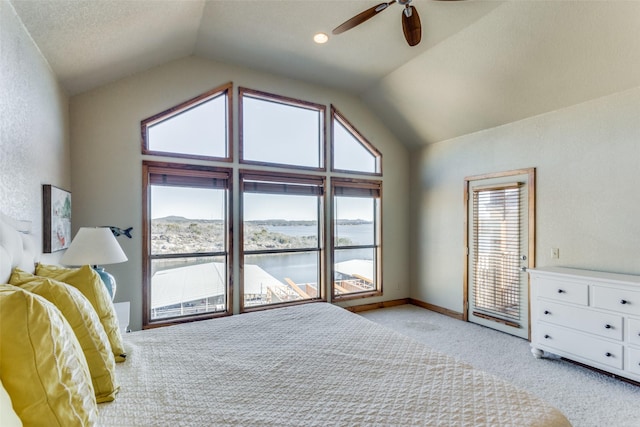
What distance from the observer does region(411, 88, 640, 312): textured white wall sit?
3.04 metres

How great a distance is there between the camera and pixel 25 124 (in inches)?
78.2

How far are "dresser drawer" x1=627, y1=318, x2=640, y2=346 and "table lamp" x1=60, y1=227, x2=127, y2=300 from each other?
4.29 meters

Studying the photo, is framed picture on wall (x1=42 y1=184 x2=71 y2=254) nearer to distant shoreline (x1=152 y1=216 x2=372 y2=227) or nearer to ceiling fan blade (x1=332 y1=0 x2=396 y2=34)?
distant shoreline (x1=152 y1=216 x2=372 y2=227)

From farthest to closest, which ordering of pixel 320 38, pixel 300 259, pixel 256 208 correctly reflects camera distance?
pixel 300 259
pixel 256 208
pixel 320 38

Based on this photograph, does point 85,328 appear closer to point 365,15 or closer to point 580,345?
point 365,15

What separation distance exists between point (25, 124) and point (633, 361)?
489 centimetres

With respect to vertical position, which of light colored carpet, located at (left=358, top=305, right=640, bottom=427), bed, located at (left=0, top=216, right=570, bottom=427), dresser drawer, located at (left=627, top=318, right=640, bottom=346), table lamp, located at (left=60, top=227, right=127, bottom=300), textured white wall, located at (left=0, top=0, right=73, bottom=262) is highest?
textured white wall, located at (left=0, top=0, right=73, bottom=262)

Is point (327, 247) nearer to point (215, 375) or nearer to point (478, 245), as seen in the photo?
point (478, 245)

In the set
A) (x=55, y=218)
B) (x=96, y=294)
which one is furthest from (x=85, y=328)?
(x=55, y=218)

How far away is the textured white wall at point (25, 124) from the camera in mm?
1690

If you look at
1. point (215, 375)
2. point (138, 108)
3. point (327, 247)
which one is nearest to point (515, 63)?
point (327, 247)

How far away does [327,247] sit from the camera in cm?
471

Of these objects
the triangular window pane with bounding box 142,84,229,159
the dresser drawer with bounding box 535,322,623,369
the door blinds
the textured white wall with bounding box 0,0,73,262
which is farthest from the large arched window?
the dresser drawer with bounding box 535,322,623,369

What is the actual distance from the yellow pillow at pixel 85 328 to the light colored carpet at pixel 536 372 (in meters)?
2.94
